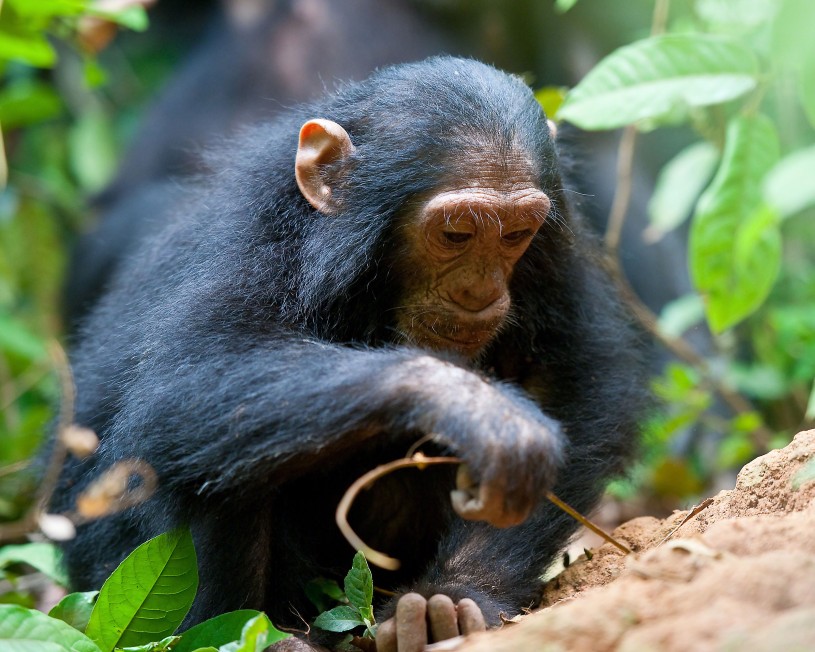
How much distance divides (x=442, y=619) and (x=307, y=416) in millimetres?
707

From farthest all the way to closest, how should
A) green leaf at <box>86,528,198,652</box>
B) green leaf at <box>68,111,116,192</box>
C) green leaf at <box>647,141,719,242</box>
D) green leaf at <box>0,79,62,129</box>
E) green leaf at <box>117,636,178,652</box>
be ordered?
green leaf at <box>68,111,116,192</box> → green leaf at <box>0,79,62,129</box> → green leaf at <box>647,141,719,242</box> → green leaf at <box>86,528,198,652</box> → green leaf at <box>117,636,178,652</box>

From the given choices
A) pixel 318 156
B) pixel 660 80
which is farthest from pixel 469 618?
pixel 660 80

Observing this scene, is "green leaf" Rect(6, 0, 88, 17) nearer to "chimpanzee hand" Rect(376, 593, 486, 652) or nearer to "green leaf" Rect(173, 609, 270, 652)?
"green leaf" Rect(173, 609, 270, 652)

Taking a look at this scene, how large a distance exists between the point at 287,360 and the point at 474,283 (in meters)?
0.78

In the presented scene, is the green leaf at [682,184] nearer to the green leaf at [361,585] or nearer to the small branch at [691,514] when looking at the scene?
the small branch at [691,514]

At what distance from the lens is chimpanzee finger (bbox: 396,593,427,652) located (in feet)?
9.82

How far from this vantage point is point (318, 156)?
3.70 metres

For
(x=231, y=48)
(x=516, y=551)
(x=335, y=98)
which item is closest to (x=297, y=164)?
(x=335, y=98)

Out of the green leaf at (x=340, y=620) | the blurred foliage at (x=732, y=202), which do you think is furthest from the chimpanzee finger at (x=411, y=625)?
the blurred foliage at (x=732, y=202)

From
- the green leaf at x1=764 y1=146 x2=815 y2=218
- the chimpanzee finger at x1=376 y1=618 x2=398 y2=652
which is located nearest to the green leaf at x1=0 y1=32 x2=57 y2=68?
the chimpanzee finger at x1=376 y1=618 x2=398 y2=652

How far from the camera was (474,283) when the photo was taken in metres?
3.59

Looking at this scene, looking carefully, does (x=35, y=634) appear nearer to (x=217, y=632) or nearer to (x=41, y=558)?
(x=217, y=632)

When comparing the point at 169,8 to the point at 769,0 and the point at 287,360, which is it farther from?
the point at 287,360

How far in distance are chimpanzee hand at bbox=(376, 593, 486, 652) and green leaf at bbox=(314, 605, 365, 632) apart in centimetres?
19
